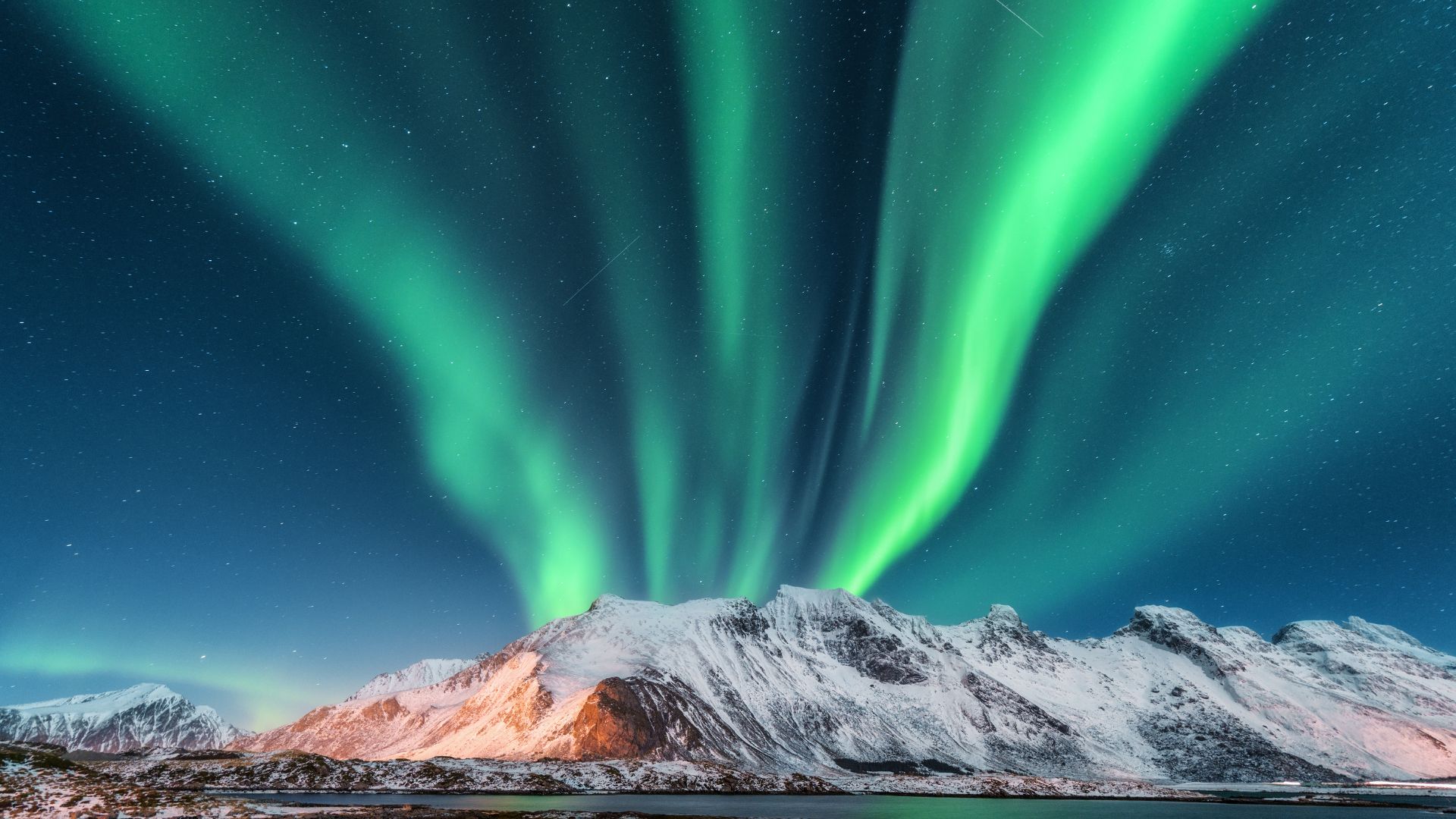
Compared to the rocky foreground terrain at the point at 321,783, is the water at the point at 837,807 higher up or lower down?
lower down

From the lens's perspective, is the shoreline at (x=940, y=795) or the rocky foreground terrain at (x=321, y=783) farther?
the shoreline at (x=940, y=795)

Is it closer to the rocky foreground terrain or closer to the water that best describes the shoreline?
the rocky foreground terrain

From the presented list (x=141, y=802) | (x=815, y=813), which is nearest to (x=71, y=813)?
→ (x=141, y=802)

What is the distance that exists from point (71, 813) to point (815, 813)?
80408 millimetres

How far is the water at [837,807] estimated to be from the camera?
93000 mm

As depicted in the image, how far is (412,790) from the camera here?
123 meters

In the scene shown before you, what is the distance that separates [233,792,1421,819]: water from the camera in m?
93.0

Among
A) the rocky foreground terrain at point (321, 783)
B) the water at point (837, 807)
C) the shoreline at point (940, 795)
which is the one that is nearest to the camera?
the rocky foreground terrain at point (321, 783)

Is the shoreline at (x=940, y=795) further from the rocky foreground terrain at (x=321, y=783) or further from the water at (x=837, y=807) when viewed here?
the water at (x=837, y=807)

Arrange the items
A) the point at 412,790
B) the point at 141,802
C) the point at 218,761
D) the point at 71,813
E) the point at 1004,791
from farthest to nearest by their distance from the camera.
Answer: the point at 1004,791 → the point at 218,761 → the point at 412,790 → the point at 141,802 → the point at 71,813

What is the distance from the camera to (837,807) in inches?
4530

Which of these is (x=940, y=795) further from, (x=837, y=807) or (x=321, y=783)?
(x=321, y=783)

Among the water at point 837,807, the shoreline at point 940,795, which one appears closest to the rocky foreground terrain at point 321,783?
the shoreline at point 940,795

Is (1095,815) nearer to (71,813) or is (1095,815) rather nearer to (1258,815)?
(1258,815)
